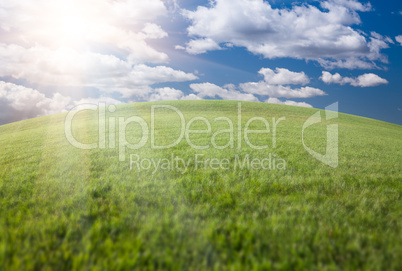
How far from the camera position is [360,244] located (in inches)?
124

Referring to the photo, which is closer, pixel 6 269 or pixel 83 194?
pixel 6 269

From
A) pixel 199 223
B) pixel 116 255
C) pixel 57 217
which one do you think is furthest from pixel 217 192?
pixel 57 217

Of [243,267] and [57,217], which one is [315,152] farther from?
[57,217]

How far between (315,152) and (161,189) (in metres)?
8.42

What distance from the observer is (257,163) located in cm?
747

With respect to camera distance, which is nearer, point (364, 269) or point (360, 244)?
point (364, 269)

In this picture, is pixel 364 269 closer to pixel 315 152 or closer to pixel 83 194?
pixel 83 194

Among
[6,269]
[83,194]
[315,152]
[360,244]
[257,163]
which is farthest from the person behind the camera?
[315,152]

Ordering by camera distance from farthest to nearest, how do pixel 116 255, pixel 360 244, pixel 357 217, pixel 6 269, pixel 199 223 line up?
pixel 357 217 → pixel 199 223 → pixel 360 244 → pixel 116 255 → pixel 6 269

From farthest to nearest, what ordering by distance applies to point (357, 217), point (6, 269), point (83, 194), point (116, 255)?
1. point (83, 194)
2. point (357, 217)
3. point (116, 255)
4. point (6, 269)

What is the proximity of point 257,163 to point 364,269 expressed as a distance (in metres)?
4.84

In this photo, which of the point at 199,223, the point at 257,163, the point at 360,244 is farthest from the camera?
the point at 257,163

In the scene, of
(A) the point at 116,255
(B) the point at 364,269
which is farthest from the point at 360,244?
(A) the point at 116,255

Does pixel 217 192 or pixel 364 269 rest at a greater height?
pixel 217 192
